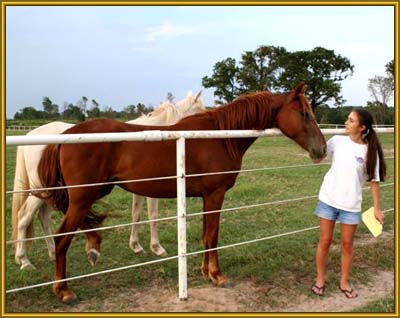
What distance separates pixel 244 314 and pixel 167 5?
101 inches

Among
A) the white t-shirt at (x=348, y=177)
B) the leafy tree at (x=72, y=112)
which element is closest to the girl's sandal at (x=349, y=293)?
the white t-shirt at (x=348, y=177)

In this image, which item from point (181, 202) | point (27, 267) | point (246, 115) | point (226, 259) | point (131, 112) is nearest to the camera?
point (181, 202)

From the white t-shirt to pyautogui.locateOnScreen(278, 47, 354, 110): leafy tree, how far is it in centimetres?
3370

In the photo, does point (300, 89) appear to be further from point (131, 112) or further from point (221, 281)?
point (131, 112)

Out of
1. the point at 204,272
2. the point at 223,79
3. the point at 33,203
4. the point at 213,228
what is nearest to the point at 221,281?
the point at 204,272

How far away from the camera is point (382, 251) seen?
431 centimetres

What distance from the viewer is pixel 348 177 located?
10.2ft

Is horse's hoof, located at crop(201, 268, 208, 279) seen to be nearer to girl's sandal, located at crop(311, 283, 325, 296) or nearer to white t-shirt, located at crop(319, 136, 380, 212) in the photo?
girl's sandal, located at crop(311, 283, 325, 296)

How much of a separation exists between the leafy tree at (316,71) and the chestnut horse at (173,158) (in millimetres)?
33435

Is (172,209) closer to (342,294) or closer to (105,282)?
(105,282)

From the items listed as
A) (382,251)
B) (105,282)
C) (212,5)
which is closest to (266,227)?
(382,251)

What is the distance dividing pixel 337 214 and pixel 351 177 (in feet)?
1.09

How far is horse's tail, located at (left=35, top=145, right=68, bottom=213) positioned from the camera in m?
3.37

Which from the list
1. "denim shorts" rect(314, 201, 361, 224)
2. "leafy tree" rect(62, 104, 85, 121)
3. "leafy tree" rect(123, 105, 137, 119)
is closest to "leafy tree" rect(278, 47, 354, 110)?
"leafy tree" rect(123, 105, 137, 119)
